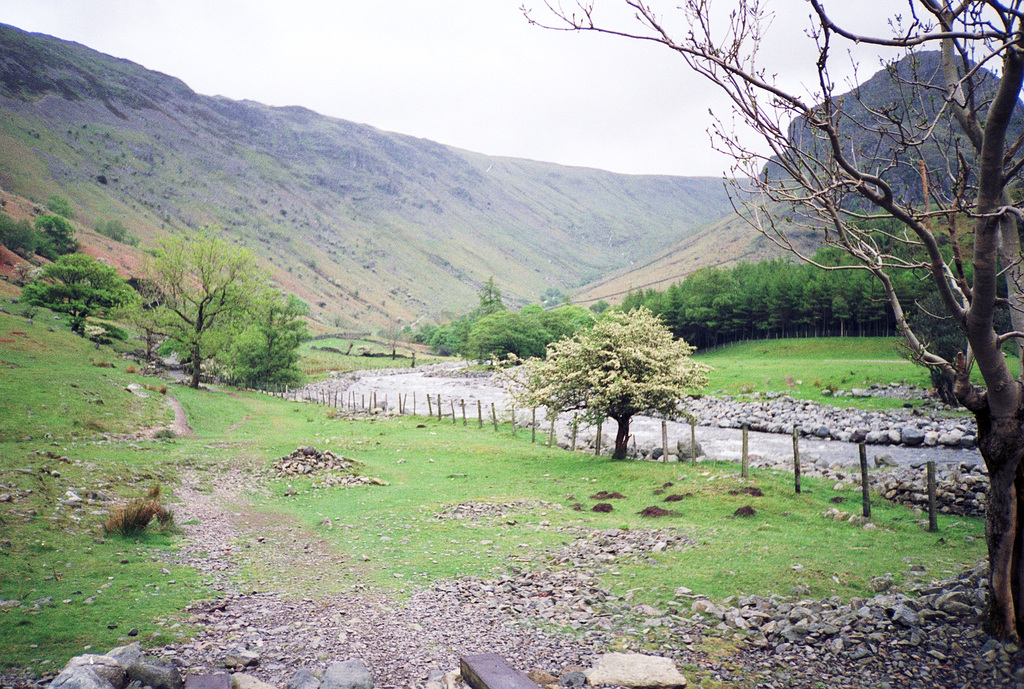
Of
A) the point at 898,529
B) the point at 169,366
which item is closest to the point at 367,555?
the point at 898,529

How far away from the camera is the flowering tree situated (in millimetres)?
21250

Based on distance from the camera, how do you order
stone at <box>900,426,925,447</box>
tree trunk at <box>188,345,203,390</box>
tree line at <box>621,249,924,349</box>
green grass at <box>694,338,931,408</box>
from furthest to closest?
1. tree line at <box>621,249,924,349</box>
2. green grass at <box>694,338,931,408</box>
3. tree trunk at <box>188,345,203,390</box>
4. stone at <box>900,426,925,447</box>

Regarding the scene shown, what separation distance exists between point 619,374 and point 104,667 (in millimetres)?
17898

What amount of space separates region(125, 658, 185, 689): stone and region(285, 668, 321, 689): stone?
3.75 ft

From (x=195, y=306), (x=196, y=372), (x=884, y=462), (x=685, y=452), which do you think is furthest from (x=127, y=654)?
(x=195, y=306)

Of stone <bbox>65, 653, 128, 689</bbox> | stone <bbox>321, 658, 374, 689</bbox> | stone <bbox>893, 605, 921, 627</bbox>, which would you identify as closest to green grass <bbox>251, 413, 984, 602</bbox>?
stone <bbox>893, 605, 921, 627</bbox>

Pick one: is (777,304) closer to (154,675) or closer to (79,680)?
(154,675)

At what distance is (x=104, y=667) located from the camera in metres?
5.82

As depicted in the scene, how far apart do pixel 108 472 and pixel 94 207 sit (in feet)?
645

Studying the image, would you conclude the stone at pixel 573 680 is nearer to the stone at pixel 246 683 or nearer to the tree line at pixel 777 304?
the stone at pixel 246 683

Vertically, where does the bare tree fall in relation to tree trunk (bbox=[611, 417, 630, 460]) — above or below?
above

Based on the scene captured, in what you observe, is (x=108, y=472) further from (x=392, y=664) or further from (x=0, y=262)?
(x=0, y=262)

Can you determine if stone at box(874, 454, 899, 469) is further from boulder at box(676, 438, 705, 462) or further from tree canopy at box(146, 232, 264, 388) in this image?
tree canopy at box(146, 232, 264, 388)

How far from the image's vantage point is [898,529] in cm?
1315
